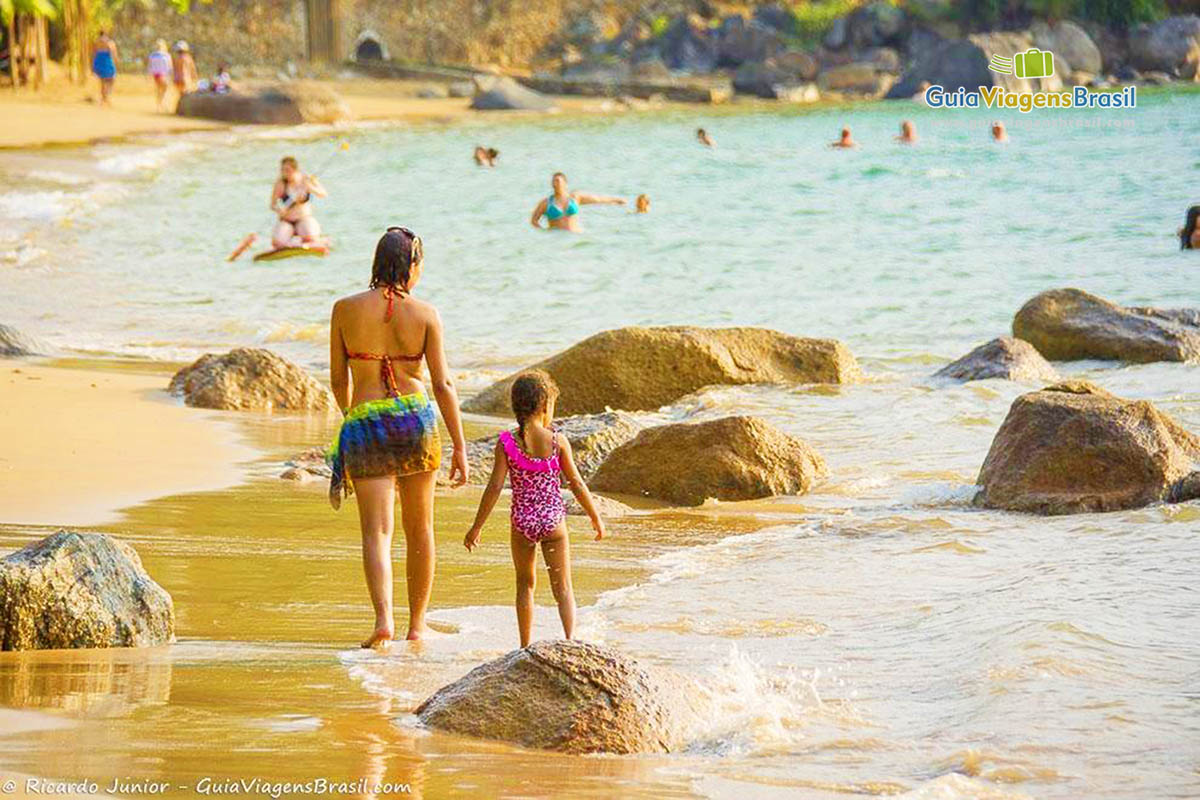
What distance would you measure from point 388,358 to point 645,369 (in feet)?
18.4

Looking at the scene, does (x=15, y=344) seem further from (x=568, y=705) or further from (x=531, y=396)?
(x=568, y=705)

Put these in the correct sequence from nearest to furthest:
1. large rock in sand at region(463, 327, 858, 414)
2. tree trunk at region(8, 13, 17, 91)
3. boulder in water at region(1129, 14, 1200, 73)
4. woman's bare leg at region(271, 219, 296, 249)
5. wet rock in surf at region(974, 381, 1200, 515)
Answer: wet rock in surf at region(974, 381, 1200, 515) < large rock in sand at region(463, 327, 858, 414) < woman's bare leg at region(271, 219, 296, 249) < tree trunk at region(8, 13, 17, 91) < boulder in water at region(1129, 14, 1200, 73)

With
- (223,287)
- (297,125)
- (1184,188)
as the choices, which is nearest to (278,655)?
(223,287)

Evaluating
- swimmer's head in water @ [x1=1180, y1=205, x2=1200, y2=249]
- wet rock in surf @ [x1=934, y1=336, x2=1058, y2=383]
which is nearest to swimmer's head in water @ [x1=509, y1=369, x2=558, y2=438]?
wet rock in surf @ [x1=934, y1=336, x2=1058, y2=383]

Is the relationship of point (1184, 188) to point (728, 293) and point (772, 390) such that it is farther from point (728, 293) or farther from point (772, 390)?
point (772, 390)

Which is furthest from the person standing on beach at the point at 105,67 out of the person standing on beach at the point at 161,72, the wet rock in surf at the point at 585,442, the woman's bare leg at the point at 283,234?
the wet rock in surf at the point at 585,442

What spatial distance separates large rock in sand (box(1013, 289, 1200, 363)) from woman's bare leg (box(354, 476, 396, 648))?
27.9ft

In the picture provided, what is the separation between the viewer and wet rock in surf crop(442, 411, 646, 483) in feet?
29.4

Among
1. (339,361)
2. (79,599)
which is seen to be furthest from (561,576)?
(79,599)

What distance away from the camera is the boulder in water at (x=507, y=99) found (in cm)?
4803

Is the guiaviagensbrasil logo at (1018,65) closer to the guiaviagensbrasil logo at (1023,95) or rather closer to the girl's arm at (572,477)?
the guiaviagensbrasil logo at (1023,95)

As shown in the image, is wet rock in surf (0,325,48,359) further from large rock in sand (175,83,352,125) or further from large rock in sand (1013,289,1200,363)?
large rock in sand (175,83,352,125)

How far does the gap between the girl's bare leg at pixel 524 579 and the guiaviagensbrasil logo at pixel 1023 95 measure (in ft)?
158

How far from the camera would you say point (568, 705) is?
16.0 ft
